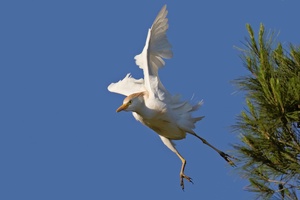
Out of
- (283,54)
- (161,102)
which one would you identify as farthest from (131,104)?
(283,54)

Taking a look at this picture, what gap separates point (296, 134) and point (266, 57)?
23.9 inches

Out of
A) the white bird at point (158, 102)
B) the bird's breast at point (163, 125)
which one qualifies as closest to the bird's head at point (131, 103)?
the white bird at point (158, 102)

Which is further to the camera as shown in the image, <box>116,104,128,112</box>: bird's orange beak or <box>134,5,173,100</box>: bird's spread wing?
<box>134,5,173,100</box>: bird's spread wing

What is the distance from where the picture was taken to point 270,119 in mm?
6672

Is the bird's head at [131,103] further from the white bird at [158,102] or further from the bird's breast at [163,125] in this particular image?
the bird's breast at [163,125]

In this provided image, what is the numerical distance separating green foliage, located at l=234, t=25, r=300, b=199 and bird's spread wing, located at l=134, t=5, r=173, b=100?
136cm

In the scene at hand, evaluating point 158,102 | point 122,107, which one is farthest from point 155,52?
point 122,107

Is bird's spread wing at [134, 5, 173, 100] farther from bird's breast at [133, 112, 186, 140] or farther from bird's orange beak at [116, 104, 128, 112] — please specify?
bird's orange beak at [116, 104, 128, 112]

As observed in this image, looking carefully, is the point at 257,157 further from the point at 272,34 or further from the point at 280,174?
the point at 272,34

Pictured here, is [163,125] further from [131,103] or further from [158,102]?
[131,103]

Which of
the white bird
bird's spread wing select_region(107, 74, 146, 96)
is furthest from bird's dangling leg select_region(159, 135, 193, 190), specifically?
bird's spread wing select_region(107, 74, 146, 96)

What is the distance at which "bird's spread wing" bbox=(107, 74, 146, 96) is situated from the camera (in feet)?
28.7

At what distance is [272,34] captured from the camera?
7086 mm

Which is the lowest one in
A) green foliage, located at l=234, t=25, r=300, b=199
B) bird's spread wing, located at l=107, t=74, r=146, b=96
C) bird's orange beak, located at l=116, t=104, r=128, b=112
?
green foliage, located at l=234, t=25, r=300, b=199
